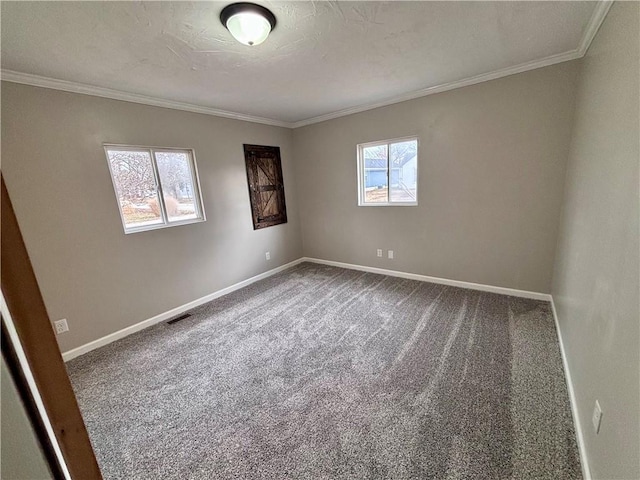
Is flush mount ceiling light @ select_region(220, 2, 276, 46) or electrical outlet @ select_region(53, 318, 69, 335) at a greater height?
flush mount ceiling light @ select_region(220, 2, 276, 46)

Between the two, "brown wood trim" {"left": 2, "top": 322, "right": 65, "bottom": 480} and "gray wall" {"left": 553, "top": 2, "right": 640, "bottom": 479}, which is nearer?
"brown wood trim" {"left": 2, "top": 322, "right": 65, "bottom": 480}

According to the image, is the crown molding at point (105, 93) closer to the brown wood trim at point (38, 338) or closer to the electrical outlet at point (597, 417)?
the brown wood trim at point (38, 338)

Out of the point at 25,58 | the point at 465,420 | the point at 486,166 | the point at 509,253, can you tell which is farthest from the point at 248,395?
the point at 486,166

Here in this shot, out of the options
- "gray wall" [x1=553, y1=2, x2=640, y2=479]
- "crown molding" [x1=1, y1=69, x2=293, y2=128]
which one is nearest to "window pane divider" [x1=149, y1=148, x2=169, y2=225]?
"crown molding" [x1=1, y1=69, x2=293, y2=128]

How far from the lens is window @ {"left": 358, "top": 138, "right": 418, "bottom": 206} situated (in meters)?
3.58

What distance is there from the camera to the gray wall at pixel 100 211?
7.25 ft

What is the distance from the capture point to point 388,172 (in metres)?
3.81

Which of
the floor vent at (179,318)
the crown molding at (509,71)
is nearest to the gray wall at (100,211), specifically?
the floor vent at (179,318)

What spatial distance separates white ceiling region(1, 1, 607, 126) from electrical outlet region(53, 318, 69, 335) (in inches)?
80.3

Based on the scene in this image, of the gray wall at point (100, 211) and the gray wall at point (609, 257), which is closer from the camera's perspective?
the gray wall at point (609, 257)

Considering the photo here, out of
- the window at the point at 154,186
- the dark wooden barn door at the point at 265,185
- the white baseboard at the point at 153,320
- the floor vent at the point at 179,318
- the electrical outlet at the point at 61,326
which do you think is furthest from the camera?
the dark wooden barn door at the point at 265,185

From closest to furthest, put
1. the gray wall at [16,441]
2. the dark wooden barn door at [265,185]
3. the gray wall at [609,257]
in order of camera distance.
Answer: the gray wall at [16,441]
the gray wall at [609,257]
the dark wooden barn door at [265,185]

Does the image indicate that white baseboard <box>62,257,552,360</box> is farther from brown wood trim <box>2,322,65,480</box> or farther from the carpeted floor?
brown wood trim <box>2,322,65,480</box>

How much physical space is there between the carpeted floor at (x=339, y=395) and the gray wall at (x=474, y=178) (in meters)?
0.57
